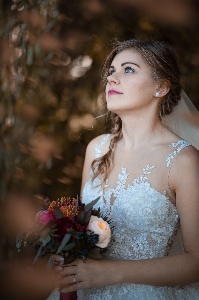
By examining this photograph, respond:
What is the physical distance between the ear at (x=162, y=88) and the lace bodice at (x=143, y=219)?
27 cm

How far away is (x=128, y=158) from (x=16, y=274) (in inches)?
56.8

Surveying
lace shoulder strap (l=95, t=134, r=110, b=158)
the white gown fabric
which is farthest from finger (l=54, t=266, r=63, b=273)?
lace shoulder strap (l=95, t=134, r=110, b=158)

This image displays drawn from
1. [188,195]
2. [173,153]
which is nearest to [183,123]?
[173,153]

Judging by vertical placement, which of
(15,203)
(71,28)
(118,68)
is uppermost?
(71,28)

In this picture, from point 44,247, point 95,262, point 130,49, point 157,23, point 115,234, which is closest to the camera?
point 44,247

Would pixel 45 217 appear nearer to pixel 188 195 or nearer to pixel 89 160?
pixel 188 195

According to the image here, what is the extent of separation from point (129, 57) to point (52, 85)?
3.59ft

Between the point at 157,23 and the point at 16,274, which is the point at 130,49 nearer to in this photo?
the point at 157,23

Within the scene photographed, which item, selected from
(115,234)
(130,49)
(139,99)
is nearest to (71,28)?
(130,49)

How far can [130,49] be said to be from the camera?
223 centimetres

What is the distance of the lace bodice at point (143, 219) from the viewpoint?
203cm

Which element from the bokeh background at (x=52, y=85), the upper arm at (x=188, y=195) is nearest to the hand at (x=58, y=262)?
the upper arm at (x=188, y=195)

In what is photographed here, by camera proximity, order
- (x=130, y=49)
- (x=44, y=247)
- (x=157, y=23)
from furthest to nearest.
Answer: (x=157, y=23)
(x=130, y=49)
(x=44, y=247)

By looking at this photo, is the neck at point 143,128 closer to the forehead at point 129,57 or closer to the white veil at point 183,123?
the white veil at point 183,123
